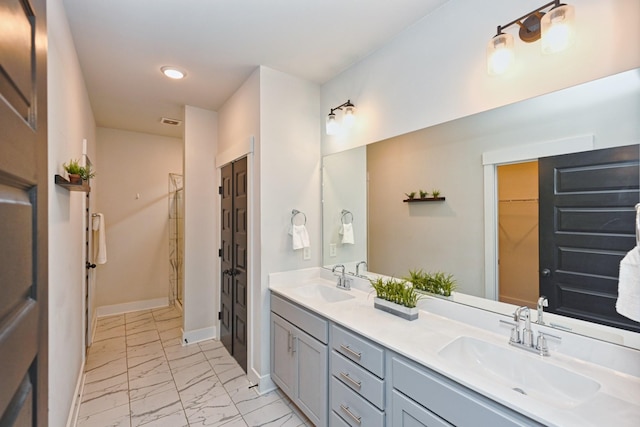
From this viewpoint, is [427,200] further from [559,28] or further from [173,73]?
[173,73]

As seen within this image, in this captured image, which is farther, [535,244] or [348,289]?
[348,289]

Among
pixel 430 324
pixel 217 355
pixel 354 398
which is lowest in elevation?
pixel 217 355

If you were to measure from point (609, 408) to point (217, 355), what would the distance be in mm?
3088

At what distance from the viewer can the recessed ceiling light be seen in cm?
255

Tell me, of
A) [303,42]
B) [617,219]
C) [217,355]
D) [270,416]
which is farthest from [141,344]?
[617,219]

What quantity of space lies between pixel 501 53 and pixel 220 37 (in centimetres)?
175

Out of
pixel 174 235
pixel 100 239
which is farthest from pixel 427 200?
pixel 174 235

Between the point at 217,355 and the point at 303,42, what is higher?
the point at 303,42

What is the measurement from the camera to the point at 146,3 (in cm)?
176

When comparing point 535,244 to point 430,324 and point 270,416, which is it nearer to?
point 430,324

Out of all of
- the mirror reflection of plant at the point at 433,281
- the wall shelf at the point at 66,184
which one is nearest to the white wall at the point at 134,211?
the wall shelf at the point at 66,184

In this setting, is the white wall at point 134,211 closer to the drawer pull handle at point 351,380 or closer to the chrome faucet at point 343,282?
the chrome faucet at point 343,282

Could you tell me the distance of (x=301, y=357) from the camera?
2.11 metres

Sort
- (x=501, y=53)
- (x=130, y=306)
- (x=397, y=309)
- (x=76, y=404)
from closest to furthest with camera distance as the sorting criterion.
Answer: (x=501, y=53)
(x=397, y=309)
(x=76, y=404)
(x=130, y=306)
